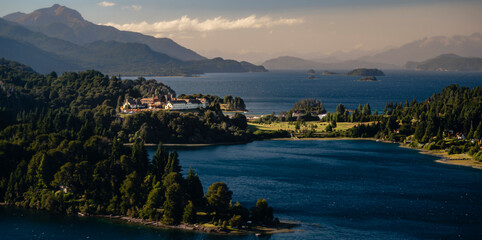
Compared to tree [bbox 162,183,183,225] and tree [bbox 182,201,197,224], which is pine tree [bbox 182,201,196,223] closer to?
tree [bbox 182,201,197,224]

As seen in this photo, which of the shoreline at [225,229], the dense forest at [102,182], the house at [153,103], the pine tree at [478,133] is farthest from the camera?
the house at [153,103]

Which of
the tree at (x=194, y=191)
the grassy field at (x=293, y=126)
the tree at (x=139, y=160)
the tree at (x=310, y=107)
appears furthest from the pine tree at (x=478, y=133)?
the tree at (x=139, y=160)

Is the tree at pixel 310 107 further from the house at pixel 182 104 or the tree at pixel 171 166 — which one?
the tree at pixel 171 166

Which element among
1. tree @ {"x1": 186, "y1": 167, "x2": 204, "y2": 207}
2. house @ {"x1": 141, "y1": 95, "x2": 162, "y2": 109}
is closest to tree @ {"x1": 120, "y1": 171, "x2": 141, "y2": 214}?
tree @ {"x1": 186, "y1": 167, "x2": 204, "y2": 207}

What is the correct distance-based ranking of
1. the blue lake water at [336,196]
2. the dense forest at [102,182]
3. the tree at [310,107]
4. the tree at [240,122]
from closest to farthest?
the blue lake water at [336,196]
the dense forest at [102,182]
the tree at [240,122]
the tree at [310,107]

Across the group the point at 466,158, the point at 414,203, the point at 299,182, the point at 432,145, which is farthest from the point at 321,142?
the point at 414,203

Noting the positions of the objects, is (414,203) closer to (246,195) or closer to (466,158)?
(246,195)

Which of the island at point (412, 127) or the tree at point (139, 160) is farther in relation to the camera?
the island at point (412, 127)

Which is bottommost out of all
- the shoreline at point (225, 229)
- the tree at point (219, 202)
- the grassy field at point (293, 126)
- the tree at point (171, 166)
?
the shoreline at point (225, 229)

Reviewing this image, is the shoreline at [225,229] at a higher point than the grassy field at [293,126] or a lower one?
lower
